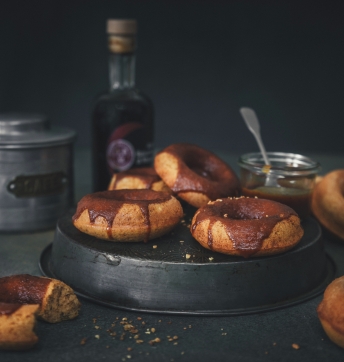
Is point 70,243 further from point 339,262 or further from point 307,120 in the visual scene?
point 307,120

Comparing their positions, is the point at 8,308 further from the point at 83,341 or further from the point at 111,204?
the point at 111,204

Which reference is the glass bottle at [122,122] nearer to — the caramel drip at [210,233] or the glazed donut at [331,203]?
the glazed donut at [331,203]

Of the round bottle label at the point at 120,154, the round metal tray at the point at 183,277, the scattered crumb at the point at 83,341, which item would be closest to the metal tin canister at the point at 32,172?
the round bottle label at the point at 120,154

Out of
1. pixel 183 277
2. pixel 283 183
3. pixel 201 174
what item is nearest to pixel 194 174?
Answer: pixel 201 174

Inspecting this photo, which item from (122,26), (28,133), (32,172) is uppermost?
(122,26)

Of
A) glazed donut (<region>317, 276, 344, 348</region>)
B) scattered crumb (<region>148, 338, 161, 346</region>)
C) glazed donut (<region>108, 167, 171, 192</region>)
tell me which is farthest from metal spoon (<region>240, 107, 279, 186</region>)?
scattered crumb (<region>148, 338, 161, 346</region>)

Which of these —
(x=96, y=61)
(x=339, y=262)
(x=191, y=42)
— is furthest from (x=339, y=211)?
(x=96, y=61)
